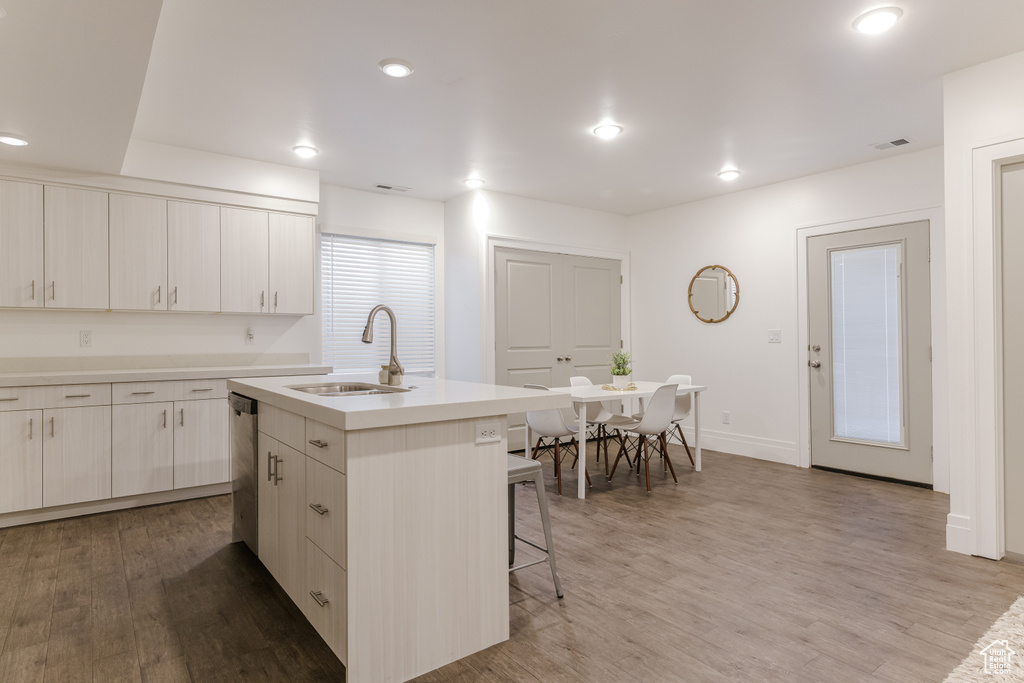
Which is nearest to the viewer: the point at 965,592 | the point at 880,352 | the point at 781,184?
the point at 965,592

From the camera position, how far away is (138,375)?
12.6ft

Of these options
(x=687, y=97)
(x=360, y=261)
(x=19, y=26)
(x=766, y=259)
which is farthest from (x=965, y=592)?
(x=360, y=261)

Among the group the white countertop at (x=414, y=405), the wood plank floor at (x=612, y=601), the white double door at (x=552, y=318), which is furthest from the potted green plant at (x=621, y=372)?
the white countertop at (x=414, y=405)

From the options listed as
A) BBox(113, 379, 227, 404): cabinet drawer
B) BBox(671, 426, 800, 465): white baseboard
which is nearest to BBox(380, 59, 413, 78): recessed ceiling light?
BBox(113, 379, 227, 404): cabinet drawer

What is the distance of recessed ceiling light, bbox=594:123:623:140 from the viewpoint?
12.6ft

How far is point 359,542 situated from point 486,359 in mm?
3786

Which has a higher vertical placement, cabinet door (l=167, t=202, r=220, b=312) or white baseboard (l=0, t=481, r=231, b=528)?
cabinet door (l=167, t=202, r=220, b=312)

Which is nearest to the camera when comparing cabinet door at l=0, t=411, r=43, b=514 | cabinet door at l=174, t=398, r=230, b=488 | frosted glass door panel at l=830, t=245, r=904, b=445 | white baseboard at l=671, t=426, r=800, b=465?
cabinet door at l=0, t=411, r=43, b=514

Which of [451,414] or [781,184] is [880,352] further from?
[451,414]

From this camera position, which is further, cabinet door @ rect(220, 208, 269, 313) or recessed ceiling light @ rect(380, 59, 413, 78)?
cabinet door @ rect(220, 208, 269, 313)

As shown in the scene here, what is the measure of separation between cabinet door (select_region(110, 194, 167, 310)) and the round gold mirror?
4.98 metres

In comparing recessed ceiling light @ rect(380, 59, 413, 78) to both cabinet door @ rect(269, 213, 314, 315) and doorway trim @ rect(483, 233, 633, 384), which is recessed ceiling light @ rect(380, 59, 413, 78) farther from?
doorway trim @ rect(483, 233, 633, 384)

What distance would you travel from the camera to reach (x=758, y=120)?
149 inches

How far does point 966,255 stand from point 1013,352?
0.56 metres
